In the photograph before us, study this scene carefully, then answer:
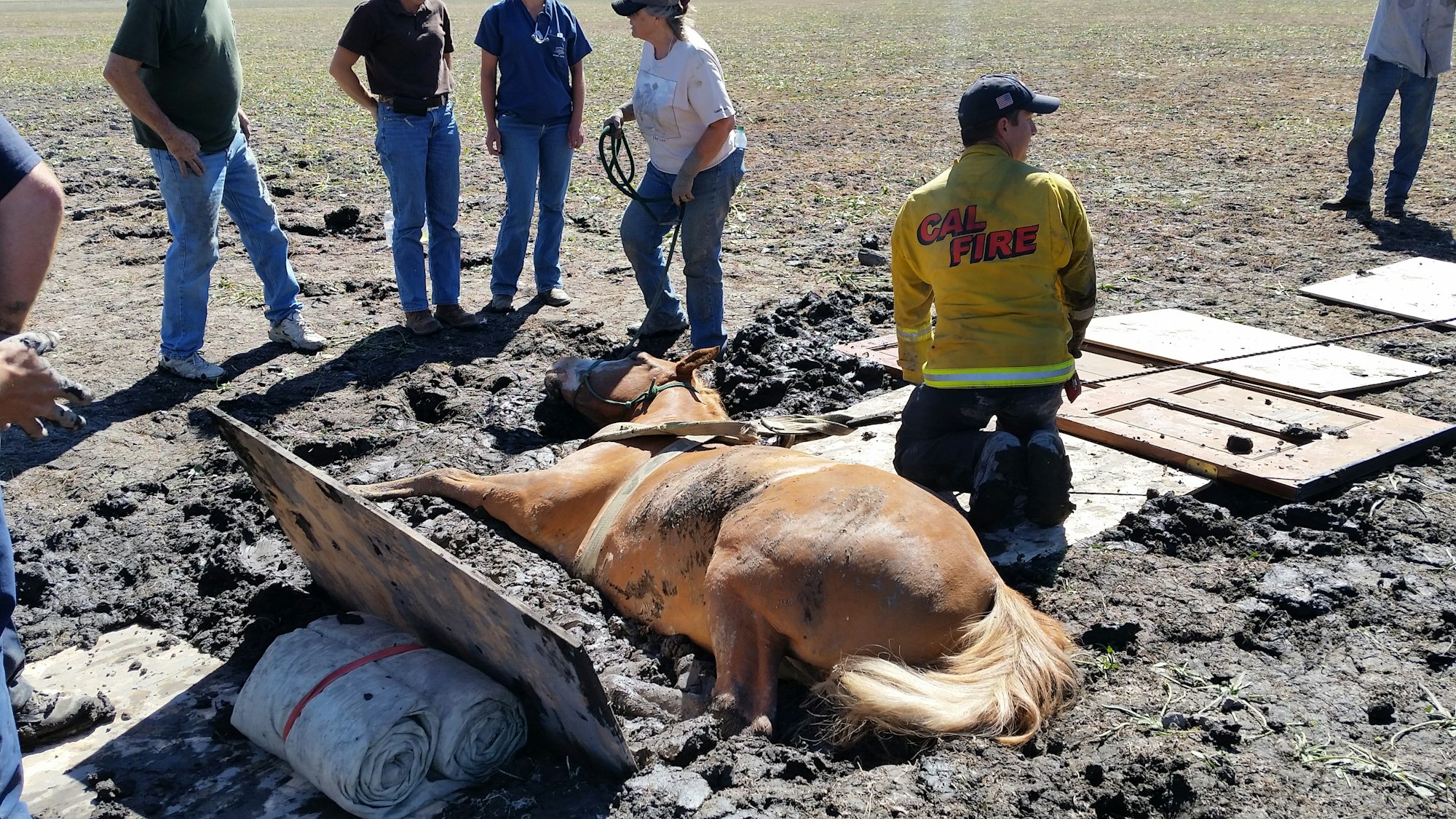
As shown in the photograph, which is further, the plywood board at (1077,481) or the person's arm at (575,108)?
the person's arm at (575,108)

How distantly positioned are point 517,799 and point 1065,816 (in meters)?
1.43

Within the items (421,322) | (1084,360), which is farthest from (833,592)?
(421,322)

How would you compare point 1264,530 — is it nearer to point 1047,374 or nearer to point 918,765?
point 1047,374

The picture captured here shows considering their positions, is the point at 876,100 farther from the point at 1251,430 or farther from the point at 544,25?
the point at 1251,430

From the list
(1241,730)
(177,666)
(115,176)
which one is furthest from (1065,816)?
(115,176)

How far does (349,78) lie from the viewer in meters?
6.84

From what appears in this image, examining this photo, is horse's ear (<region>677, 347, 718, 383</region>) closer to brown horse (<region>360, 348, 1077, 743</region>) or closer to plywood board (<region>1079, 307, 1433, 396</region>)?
brown horse (<region>360, 348, 1077, 743</region>)

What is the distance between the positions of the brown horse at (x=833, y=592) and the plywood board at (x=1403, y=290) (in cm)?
483

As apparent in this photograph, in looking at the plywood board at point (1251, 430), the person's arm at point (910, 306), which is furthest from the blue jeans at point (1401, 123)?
the person's arm at point (910, 306)

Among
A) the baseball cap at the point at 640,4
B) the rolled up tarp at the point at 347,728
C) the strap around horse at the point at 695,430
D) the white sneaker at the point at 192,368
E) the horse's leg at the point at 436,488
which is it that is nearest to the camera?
the rolled up tarp at the point at 347,728

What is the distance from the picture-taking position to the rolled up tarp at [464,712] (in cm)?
299

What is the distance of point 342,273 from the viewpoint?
27.6ft

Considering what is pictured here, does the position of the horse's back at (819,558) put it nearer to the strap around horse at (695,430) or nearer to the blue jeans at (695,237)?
the strap around horse at (695,430)

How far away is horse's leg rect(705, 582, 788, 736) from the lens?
3.21 metres
